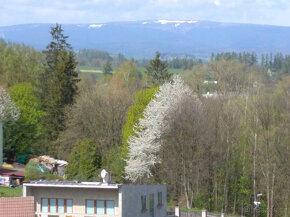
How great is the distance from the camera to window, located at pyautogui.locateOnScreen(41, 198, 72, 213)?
38.6 m

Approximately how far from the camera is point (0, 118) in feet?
274

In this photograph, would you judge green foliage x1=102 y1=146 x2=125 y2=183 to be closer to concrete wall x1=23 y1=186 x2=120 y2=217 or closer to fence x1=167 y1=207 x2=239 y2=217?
fence x1=167 y1=207 x2=239 y2=217

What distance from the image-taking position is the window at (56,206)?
3862 cm

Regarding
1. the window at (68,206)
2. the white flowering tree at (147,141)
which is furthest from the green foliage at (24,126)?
the window at (68,206)

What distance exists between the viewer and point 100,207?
3803 centimetres

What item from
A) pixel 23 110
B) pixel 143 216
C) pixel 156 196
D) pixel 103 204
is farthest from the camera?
pixel 23 110

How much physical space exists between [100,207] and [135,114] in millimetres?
39026

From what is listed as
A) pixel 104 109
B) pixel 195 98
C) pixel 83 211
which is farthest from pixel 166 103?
pixel 83 211

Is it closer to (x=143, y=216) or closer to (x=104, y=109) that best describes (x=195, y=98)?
(x=104, y=109)

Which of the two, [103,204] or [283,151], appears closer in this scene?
[103,204]

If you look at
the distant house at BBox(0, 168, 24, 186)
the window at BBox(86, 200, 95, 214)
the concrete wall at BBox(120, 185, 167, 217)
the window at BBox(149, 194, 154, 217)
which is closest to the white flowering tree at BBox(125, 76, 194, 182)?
the distant house at BBox(0, 168, 24, 186)

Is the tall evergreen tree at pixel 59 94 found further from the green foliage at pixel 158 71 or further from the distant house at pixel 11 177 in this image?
the distant house at pixel 11 177

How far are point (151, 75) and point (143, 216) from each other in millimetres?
63162

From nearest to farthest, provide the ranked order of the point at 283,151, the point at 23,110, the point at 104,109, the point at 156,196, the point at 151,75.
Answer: the point at 156,196, the point at 283,151, the point at 104,109, the point at 23,110, the point at 151,75
